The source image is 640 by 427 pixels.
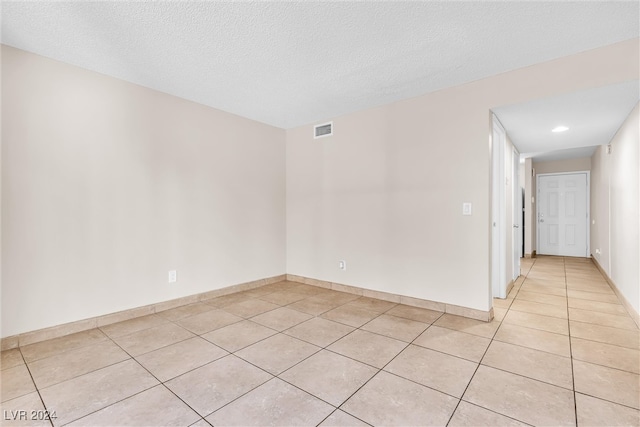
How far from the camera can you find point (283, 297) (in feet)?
12.8

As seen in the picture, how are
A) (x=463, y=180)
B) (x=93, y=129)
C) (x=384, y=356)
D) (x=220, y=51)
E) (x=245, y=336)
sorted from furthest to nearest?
1. (x=463, y=180)
2. (x=93, y=129)
3. (x=245, y=336)
4. (x=220, y=51)
5. (x=384, y=356)

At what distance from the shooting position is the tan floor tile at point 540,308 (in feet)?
10.6

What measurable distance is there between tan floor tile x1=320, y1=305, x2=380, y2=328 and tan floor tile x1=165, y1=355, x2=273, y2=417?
1.16 m

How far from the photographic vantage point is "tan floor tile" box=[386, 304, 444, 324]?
122 inches

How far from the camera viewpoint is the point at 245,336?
2691 mm

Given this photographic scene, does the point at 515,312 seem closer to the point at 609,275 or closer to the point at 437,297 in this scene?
the point at 437,297

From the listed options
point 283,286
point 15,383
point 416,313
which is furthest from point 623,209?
point 15,383

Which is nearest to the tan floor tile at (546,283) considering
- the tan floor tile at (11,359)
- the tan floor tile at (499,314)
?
the tan floor tile at (499,314)

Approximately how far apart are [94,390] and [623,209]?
5.43 metres

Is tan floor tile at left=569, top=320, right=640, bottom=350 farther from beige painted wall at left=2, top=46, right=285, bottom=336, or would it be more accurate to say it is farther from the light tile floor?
beige painted wall at left=2, top=46, right=285, bottom=336

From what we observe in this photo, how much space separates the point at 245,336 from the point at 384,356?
123 centimetres

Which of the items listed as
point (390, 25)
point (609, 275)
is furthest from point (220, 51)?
point (609, 275)

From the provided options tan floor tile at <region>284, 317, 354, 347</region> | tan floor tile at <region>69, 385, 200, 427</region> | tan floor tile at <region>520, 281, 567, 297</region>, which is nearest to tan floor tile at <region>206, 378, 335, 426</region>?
tan floor tile at <region>69, 385, 200, 427</region>

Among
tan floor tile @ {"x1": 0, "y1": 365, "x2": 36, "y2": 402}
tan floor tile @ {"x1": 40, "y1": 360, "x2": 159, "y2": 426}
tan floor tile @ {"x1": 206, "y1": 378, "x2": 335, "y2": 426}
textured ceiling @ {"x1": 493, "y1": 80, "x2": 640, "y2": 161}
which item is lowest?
tan floor tile @ {"x1": 206, "y1": 378, "x2": 335, "y2": 426}
